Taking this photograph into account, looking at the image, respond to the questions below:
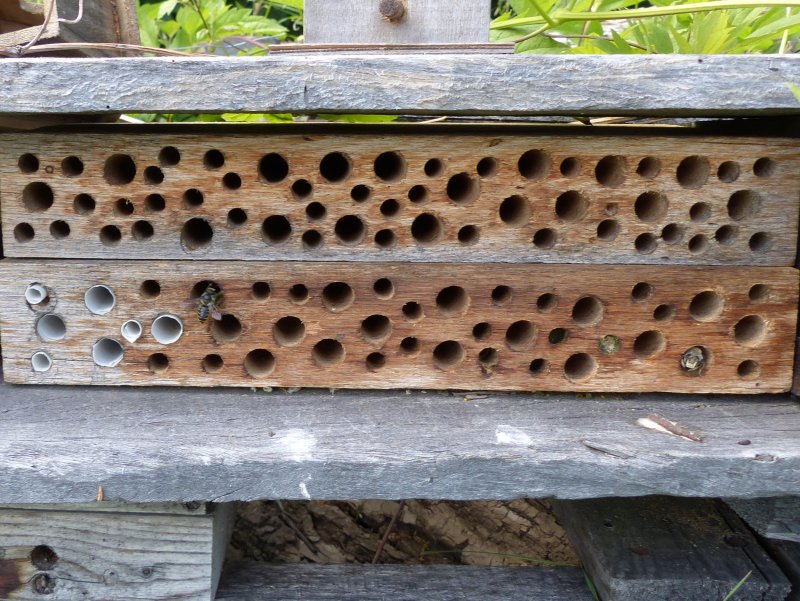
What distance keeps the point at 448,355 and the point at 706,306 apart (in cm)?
33

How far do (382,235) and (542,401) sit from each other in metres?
0.28

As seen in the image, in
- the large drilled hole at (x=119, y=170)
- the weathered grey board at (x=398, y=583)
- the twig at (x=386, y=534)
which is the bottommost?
the twig at (x=386, y=534)

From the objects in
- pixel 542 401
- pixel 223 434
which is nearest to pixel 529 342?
pixel 542 401

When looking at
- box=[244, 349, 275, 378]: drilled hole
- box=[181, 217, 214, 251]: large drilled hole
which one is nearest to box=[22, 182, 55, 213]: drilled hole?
box=[181, 217, 214, 251]: large drilled hole

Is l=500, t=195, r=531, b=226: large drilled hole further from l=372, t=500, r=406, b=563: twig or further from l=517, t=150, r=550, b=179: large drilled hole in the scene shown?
l=372, t=500, r=406, b=563: twig

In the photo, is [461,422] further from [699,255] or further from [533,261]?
[699,255]

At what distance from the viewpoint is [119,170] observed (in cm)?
80

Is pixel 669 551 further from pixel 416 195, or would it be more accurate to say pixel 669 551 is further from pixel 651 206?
pixel 416 195

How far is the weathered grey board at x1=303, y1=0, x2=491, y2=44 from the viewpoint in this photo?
32.0 inches

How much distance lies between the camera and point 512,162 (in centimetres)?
75

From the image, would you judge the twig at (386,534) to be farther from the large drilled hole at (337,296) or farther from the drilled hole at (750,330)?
the drilled hole at (750,330)

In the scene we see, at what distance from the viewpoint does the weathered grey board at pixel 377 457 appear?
0.66 m

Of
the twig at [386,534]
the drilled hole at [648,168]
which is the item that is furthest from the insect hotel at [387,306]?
the twig at [386,534]

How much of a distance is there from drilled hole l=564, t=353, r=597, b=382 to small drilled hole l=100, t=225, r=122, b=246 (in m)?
0.58
